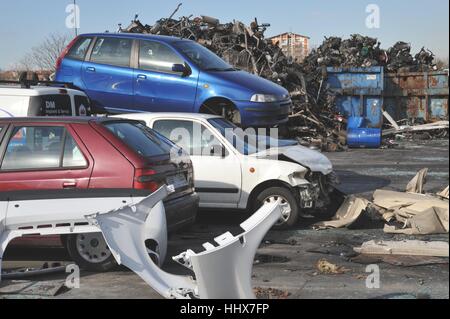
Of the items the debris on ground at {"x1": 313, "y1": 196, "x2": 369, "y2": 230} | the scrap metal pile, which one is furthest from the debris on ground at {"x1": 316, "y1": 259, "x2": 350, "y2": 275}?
the scrap metal pile

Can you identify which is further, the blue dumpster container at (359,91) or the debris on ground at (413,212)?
the blue dumpster container at (359,91)

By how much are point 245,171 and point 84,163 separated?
266 centimetres

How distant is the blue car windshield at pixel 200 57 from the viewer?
32.7 ft

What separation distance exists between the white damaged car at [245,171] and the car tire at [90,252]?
256cm

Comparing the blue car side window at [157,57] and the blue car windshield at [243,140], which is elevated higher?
the blue car side window at [157,57]

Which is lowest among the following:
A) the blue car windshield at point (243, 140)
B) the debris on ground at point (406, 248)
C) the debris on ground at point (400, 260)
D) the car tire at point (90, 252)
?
the debris on ground at point (400, 260)

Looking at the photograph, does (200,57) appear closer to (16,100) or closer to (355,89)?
(16,100)

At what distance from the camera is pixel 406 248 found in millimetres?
6445

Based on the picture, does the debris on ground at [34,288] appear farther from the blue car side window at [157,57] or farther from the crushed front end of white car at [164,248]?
the blue car side window at [157,57]

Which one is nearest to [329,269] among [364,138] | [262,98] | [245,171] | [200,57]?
[245,171]

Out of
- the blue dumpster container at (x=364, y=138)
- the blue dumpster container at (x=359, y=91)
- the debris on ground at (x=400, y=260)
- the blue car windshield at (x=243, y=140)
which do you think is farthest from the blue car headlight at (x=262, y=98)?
the blue dumpster container at (x=359, y=91)

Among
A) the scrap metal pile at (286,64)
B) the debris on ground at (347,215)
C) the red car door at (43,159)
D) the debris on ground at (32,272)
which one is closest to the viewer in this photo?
the debris on ground at (32,272)
